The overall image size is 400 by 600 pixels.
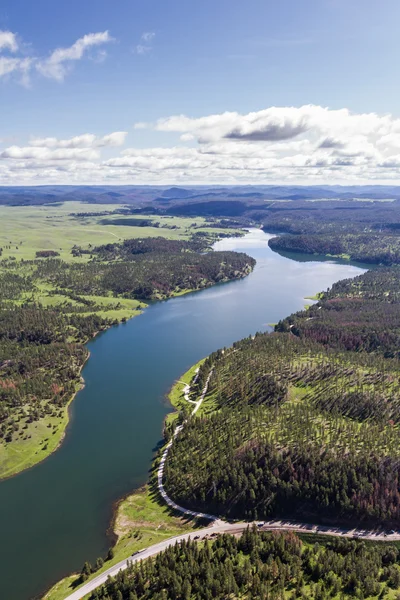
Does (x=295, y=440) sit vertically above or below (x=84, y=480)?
above

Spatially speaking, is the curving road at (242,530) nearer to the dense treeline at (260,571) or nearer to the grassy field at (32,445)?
the dense treeline at (260,571)

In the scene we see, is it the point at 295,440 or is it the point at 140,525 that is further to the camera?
the point at 295,440

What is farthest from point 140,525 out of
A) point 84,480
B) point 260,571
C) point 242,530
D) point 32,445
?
point 32,445

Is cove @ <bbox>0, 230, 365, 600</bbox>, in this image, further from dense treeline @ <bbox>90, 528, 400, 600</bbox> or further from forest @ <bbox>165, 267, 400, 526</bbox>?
dense treeline @ <bbox>90, 528, 400, 600</bbox>

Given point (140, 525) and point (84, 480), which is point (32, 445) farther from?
point (140, 525)


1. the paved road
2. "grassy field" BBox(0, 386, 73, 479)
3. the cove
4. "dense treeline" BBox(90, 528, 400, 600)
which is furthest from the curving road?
"grassy field" BBox(0, 386, 73, 479)

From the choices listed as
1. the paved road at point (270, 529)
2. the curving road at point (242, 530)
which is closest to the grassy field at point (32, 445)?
the curving road at point (242, 530)

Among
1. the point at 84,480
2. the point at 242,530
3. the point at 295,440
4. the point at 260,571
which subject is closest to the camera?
the point at 260,571
